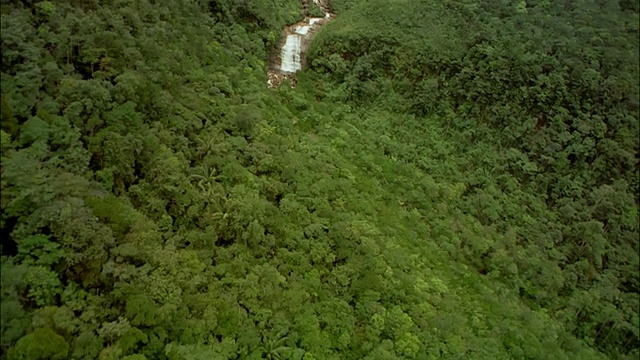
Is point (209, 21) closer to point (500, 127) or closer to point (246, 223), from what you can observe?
point (246, 223)

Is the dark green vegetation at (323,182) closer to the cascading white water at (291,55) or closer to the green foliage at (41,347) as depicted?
the green foliage at (41,347)

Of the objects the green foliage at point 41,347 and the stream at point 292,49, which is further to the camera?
the stream at point 292,49

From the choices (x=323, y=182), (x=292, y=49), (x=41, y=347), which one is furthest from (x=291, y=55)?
(x=41, y=347)

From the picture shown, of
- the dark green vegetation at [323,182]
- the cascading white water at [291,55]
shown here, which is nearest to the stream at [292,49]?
the cascading white water at [291,55]

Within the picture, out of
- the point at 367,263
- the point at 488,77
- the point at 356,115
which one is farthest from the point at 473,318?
the point at 488,77

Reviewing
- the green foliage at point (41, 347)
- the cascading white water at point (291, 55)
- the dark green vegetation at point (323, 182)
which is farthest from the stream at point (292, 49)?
the green foliage at point (41, 347)

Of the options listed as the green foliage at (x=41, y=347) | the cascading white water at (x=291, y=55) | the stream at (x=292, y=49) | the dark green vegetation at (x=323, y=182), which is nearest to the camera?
the green foliage at (x=41, y=347)

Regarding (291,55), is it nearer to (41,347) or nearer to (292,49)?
(292,49)

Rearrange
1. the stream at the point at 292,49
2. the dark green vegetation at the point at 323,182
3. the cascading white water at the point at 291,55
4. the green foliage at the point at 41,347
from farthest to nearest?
1. the cascading white water at the point at 291,55
2. the stream at the point at 292,49
3. the dark green vegetation at the point at 323,182
4. the green foliage at the point at 41,347
